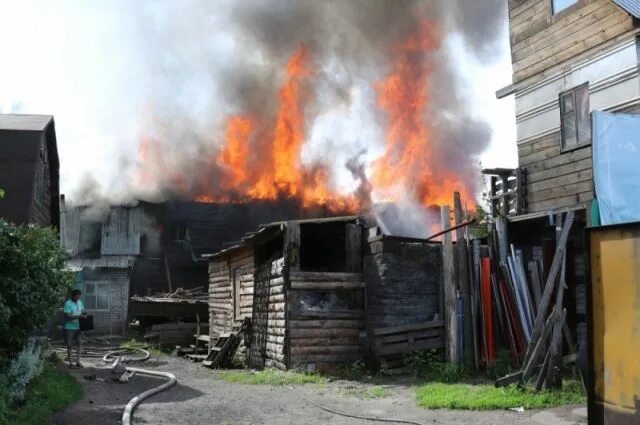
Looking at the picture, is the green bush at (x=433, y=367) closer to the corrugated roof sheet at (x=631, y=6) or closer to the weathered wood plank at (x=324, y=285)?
the weathered wood plank at (x=324, y=285)

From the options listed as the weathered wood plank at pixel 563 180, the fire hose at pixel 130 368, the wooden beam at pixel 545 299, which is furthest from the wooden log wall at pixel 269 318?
the weathered wood plank at pixel 563 180

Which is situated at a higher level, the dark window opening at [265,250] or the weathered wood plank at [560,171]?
the weathered wood plank at [560,171]

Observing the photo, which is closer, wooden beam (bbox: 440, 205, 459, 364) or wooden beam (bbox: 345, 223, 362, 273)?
wooden beam (bbox: 440, 205, 459, 364)

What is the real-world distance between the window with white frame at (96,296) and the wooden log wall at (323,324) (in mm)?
17554

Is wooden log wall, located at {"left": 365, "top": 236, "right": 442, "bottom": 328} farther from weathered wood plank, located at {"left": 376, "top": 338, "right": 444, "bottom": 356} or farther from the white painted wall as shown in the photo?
the white painted wall

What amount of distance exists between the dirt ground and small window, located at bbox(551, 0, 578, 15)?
881cm

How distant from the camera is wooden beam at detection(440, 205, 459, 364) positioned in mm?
13344

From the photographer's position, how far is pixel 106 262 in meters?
29.1

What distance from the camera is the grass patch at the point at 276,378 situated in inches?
512

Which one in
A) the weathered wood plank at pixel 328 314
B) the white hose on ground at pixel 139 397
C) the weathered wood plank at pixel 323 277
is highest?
the weathered wood plank at pixel 323 277

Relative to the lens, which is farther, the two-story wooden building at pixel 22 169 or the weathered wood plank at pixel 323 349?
the two-story wooden building at pixel 22 169

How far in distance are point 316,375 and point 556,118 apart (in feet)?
25.2

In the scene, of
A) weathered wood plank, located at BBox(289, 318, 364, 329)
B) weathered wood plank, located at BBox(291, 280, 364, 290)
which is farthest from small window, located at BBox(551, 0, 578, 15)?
weathered wood plank, located at BBox(289, 318, 364, 329)

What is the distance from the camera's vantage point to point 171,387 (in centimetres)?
1245
